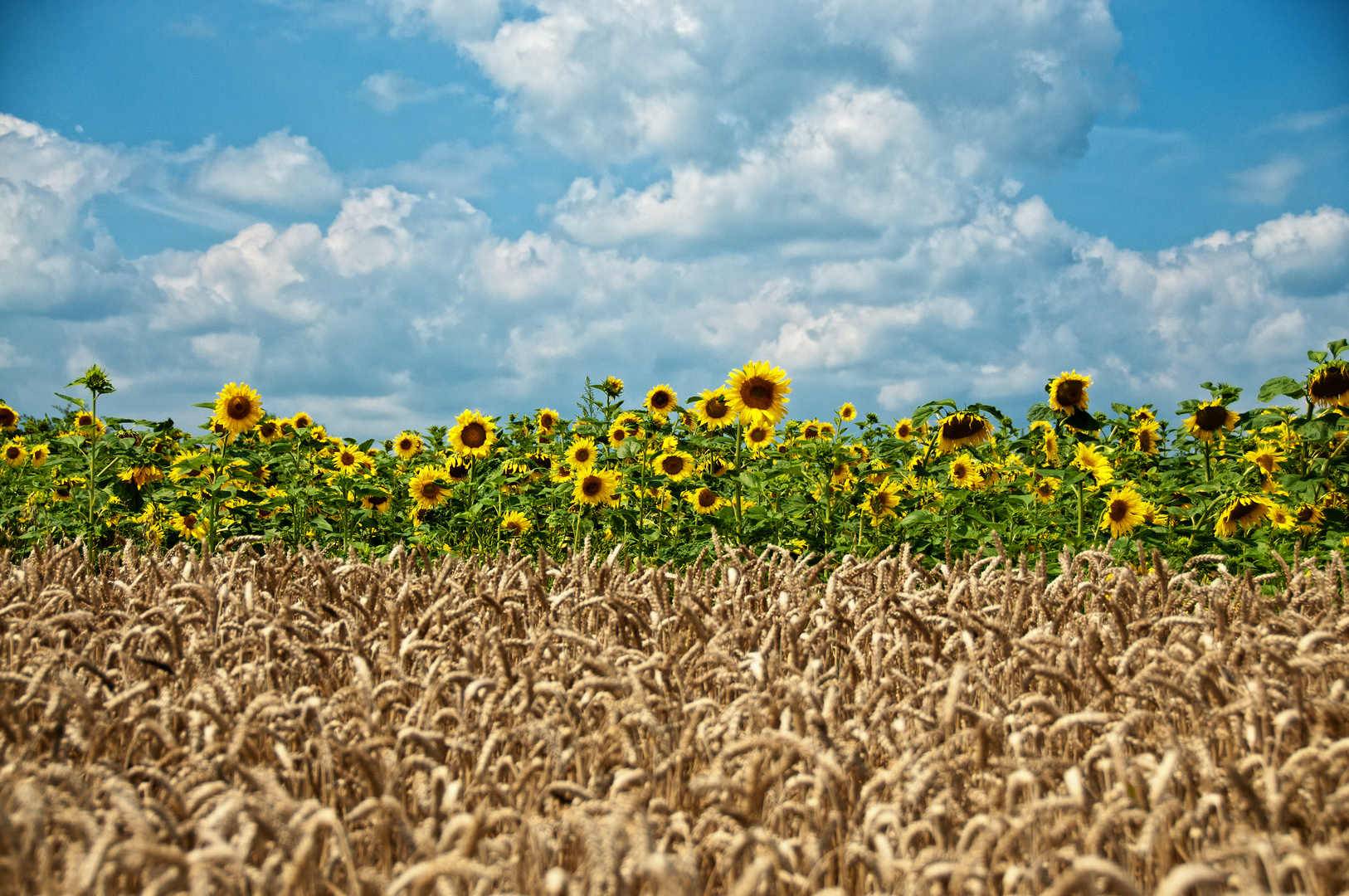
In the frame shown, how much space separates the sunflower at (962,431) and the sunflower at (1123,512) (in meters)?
1.07

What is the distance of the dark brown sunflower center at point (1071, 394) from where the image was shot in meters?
6.40

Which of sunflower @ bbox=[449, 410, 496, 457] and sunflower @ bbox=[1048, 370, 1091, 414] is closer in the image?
sunflower @ bbox=[1048, 370, 1091, 414]

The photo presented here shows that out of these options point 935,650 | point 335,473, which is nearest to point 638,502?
point 335,473

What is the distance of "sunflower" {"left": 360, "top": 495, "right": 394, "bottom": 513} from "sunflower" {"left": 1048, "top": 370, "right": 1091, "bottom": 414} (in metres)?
5.72

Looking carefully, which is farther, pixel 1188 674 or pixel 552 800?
pixel 1188 674

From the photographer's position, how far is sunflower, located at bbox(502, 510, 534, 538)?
7.85 m

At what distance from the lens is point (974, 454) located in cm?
862

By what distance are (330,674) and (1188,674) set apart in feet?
7.57

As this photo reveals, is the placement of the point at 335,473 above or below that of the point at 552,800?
above

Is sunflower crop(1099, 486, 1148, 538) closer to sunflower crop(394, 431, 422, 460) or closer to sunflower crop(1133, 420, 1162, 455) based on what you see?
sunflower crop(1133, 420, 1162, 455)

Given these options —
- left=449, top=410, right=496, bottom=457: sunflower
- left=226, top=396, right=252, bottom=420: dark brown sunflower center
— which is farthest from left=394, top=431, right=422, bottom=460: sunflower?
left=226, top=396, right=252, bottom=420: dark brown sunflower center

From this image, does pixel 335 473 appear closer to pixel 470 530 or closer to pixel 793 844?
pixel 470 530

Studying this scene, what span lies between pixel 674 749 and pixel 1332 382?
5.83m

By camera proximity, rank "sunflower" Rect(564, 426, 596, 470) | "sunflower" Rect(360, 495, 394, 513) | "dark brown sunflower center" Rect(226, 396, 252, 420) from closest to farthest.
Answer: "sunflower" Rect(564, 426, 596, 470) < "dark brown sunflower center" Rect(226, 396, 252, 420) < "sunflower" Rect(360, 495, 394, 513)
